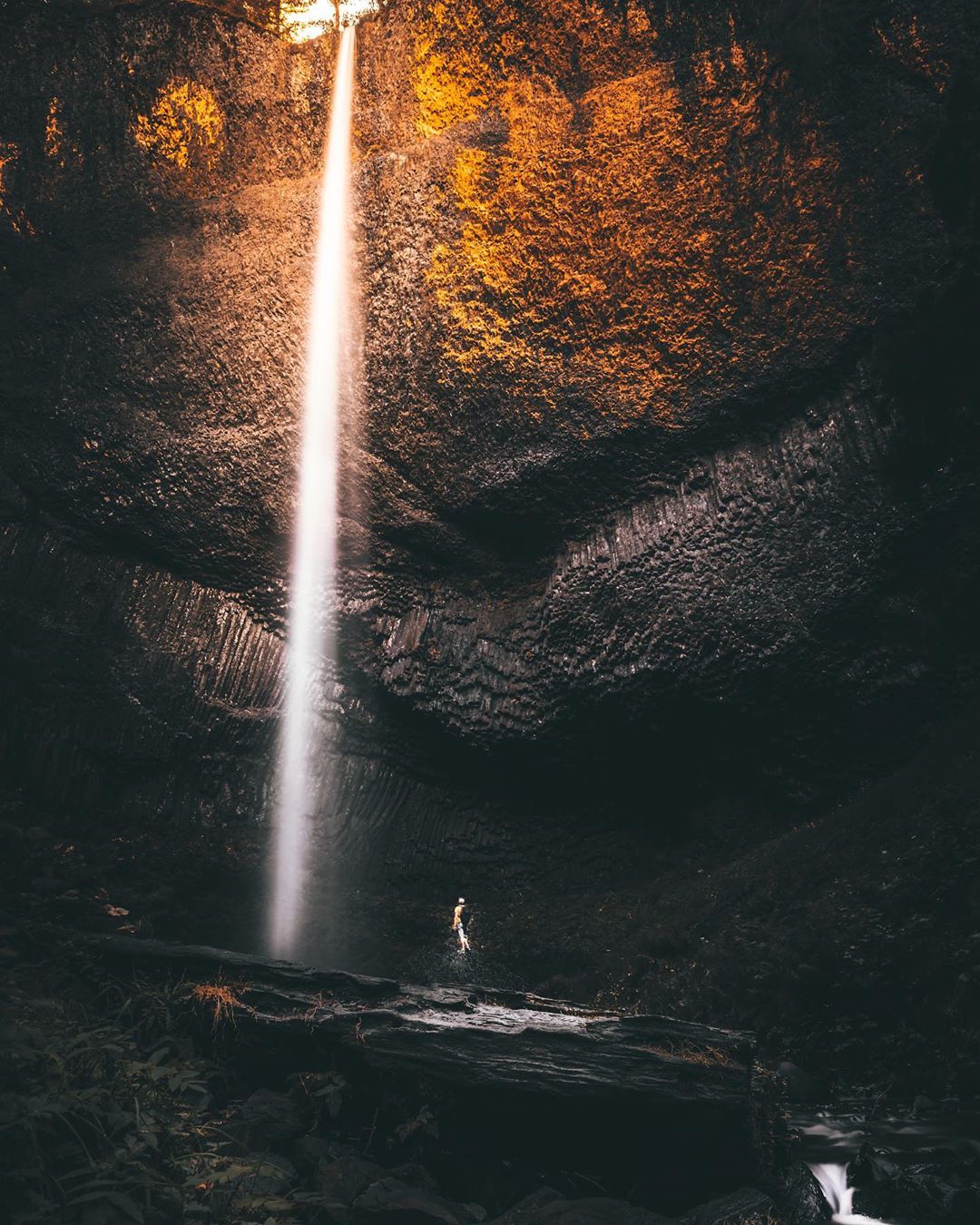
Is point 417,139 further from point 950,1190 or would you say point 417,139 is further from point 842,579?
point 950,1190

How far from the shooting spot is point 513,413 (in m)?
5.29

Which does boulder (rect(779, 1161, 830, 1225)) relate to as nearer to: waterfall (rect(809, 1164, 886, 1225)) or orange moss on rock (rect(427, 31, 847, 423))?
waterfall (rect(809, 1164, 886, 1225))

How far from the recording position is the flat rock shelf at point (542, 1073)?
297 centimetres

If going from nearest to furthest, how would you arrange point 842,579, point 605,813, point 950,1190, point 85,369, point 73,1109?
1. point 73,1109
2. point 950,1190
3. point 842,579
4. point 605,813
5. point 85,369

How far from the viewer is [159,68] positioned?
589cm

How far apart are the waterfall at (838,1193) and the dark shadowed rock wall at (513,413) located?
6.46 ft

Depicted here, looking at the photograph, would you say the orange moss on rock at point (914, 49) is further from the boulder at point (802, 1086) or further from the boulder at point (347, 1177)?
the boulder at point (347, 1177)

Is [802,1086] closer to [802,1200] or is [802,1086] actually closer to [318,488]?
[802,1200]

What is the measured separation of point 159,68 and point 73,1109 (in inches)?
238

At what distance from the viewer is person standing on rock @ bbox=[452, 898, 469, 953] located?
197 inches

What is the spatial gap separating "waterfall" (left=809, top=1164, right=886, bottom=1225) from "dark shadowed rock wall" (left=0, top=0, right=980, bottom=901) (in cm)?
197

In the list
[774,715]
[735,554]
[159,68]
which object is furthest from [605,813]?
[159,68]

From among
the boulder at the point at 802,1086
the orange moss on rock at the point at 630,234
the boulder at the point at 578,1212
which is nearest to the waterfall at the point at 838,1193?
the boulder at the point at 802,1086

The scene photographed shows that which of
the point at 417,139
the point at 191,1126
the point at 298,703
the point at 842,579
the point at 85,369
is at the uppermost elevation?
the point at 417,139
